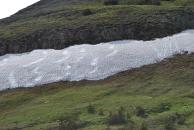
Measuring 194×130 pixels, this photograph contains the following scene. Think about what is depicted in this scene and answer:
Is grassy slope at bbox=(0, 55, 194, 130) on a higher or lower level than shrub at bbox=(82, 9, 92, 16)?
lower

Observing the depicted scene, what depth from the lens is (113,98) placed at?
4581 cm

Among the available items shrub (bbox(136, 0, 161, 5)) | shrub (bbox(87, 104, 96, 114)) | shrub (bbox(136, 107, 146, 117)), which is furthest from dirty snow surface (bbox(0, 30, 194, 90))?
shrub (bbox(136, 0, 161, 5))

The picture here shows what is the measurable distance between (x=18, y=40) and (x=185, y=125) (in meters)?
40.3

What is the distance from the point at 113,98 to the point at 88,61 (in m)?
12.3

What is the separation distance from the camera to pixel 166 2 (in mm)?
89375

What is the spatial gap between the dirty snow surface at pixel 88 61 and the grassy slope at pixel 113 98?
5.18 feet

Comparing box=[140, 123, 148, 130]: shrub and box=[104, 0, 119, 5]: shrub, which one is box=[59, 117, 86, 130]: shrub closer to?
box=[140, 123, 148, 130]: shrub

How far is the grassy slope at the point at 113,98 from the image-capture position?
40094 millimetres

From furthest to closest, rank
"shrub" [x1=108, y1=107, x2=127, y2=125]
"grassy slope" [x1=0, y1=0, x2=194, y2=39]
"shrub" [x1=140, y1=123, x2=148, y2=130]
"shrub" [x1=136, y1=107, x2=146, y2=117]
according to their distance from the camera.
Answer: "grassy slope" [x1=0, y1=0, x2=194, y2=39], "shrub" [x1=136, y1=107, x2=146, y2=117], "shrub" [x1=108, y1=107, x2=127, y2=125], "shrub" [x1=140, y1=123, x2=148, y2=130]

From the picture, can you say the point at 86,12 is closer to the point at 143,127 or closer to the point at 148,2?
the point at 148,2

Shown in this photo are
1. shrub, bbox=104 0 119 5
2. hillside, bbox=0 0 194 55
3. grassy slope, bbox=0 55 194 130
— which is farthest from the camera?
shrub, bbox=104 0 119 5

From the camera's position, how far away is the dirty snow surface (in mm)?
55250

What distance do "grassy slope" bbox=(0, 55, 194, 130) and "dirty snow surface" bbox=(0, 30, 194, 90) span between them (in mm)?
1580

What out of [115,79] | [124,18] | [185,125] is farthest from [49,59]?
[185,125]
